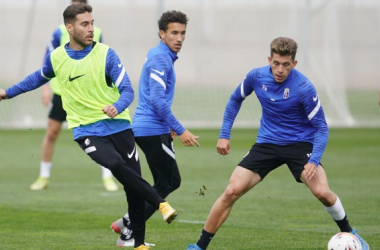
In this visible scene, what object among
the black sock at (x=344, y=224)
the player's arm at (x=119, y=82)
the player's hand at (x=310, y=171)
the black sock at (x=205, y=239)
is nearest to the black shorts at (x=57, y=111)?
the player's arm at (x=119, y=82)

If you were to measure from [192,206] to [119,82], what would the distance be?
3.94 m

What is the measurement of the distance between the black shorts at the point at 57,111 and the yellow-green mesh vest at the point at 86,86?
192 inches

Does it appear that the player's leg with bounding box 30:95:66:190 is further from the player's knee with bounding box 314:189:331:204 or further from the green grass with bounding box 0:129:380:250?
the player's knee with bounding box 314:189:331:204

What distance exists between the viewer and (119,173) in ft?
24.8

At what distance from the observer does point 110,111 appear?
7363mm

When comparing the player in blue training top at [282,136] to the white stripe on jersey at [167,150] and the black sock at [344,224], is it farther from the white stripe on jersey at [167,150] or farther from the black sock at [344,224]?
the white stripe on jersey at [167,150]

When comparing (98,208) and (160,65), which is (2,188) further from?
(160,65)

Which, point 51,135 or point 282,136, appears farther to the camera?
point 51,135

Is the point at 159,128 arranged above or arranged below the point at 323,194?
above

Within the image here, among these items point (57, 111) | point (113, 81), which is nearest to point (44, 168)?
point (57, 111)

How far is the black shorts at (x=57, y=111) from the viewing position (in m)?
12.8

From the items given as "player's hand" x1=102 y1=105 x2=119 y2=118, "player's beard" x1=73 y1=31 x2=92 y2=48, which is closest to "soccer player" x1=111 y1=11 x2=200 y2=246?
"player's beard" x1=73 y1=31 x2=92 y2=48

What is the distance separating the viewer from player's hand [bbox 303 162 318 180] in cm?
751

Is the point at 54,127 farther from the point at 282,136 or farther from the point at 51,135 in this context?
the point at 282,136
